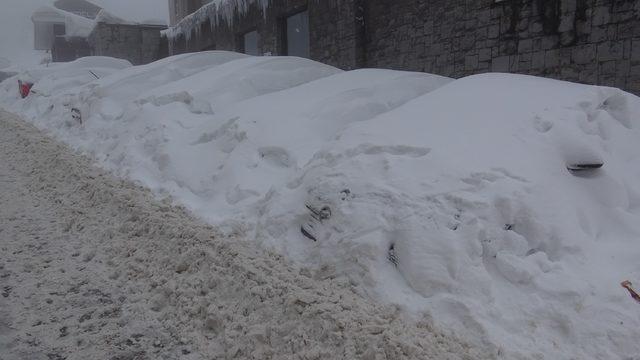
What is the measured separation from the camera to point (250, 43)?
14148 millimetres

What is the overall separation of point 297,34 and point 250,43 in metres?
2.72

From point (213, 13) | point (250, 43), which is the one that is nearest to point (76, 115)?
point (250, 43)

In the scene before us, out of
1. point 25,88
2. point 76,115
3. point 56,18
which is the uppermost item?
point 56,18

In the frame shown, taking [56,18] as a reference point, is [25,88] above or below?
below

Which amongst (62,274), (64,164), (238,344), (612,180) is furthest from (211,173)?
(612,180)

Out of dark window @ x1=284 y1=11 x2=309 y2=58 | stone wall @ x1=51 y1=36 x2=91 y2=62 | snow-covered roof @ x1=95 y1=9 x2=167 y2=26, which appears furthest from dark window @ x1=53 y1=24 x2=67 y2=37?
dark window @ x1=284 y1=11 x2=309 y2=58

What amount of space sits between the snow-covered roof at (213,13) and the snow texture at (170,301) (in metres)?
10.2

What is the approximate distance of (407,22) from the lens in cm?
880

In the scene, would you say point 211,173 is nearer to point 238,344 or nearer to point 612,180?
point 238,344

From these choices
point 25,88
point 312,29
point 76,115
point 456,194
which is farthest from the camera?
point 25,88

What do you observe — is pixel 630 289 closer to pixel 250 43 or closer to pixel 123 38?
pixel 250 43

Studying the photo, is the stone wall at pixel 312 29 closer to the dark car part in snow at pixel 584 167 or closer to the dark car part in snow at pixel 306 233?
the dark car part in snow at pixel 584 167

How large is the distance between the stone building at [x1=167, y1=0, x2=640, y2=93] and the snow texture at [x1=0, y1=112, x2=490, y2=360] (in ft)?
17.0

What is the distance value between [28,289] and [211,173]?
86.0 inches
